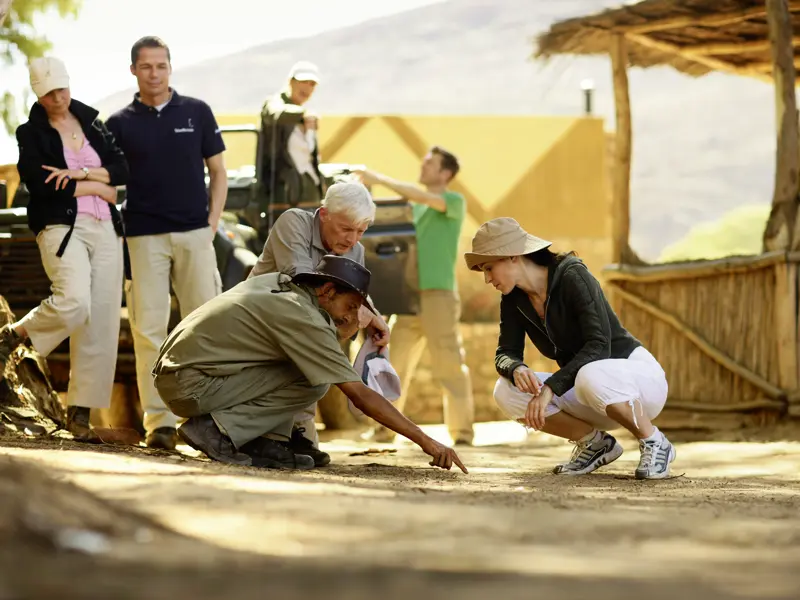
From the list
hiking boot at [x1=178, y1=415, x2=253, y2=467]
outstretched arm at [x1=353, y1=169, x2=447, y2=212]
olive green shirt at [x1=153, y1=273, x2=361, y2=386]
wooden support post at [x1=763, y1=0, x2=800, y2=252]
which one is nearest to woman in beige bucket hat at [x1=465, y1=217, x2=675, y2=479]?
olive green shirt at [x1=153, y1=273, x2=361, y2=386]

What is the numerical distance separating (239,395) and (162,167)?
5.49 feet

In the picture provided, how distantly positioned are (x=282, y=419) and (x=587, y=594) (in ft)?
10.1

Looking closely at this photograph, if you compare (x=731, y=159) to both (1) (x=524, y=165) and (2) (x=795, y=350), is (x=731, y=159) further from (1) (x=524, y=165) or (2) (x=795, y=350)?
(2) (x=795, y=350)

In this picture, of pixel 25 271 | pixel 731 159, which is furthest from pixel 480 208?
pixel 731 159

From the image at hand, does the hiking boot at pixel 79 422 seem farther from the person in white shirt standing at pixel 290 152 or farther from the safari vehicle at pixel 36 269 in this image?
the person in white shirt standing at pixel 290 152

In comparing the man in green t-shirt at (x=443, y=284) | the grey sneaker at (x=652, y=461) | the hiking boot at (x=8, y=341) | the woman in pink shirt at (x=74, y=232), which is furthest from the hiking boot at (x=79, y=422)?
the man in green t-shirt at (x=443, y=284)

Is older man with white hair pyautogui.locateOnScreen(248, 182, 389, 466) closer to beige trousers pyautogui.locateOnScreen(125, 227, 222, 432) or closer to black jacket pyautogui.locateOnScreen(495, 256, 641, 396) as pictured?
black jacket pyautogui.locateOnScreen(495, 256, 641, 396)

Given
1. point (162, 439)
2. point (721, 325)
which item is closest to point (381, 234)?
point (721, 325)

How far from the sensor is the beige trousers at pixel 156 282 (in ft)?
20.2

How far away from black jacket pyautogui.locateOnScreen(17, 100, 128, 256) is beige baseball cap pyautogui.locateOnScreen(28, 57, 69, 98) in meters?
0.15

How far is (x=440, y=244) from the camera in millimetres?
8531

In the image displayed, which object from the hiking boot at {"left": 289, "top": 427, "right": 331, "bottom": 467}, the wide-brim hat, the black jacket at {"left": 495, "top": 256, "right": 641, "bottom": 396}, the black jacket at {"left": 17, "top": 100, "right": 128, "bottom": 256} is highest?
the black jacket at {"left": 17, "top": 100, "right": 128, "bottom": 256}

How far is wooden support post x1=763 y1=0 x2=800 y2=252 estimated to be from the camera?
8984 mm

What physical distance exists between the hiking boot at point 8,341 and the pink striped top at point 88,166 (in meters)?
0.64
